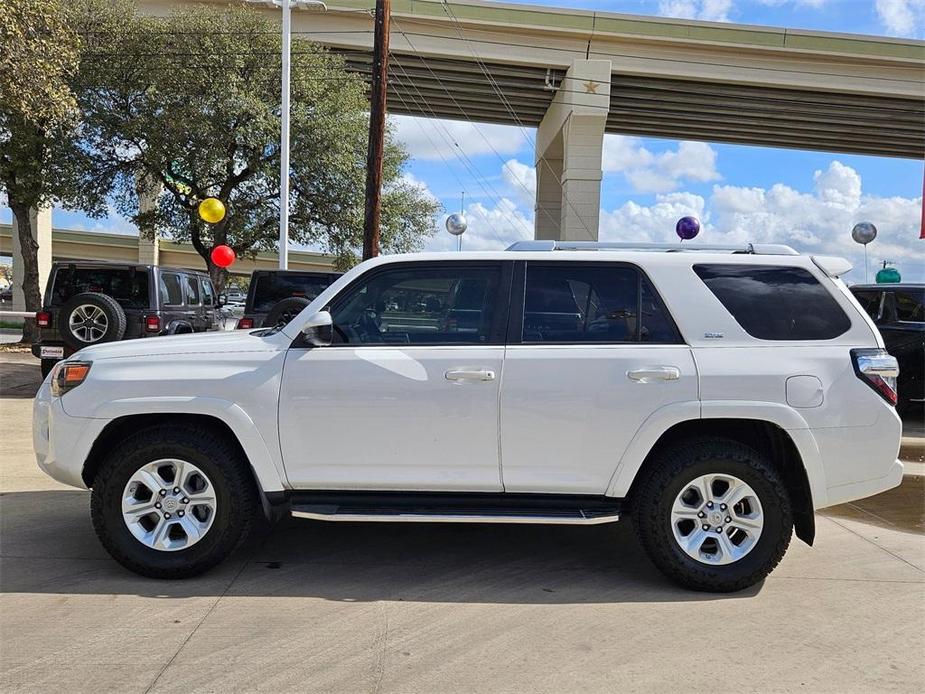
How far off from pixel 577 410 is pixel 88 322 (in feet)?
27.7

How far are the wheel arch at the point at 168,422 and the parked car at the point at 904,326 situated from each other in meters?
9.33

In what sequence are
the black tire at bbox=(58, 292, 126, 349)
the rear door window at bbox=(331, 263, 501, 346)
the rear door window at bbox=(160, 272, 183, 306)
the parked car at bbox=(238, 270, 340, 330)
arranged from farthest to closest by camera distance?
the rear door window at bbox=(160, 272, 183, 306), the parked car at bbox=(238, 270, 340, 330), the black tire at bbox=(58, 292, 126, 349), the rear door window at bbox=(331, 263, 501, 346)

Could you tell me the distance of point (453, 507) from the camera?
4.30m

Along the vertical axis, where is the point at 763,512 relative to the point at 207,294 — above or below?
below

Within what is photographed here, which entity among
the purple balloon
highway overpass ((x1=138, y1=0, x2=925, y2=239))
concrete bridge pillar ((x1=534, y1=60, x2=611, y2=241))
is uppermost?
highway overpass ((x1=138, y1=0, x2=925, y2=239))

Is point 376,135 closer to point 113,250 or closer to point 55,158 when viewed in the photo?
point 55,158

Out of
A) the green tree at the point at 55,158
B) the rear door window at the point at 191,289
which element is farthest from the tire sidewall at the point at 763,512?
the green tree at the point at 55,158

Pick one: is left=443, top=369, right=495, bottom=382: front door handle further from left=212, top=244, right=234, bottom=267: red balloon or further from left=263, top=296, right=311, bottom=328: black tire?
left=212, top=244, right=234, bottom=267: red balloon

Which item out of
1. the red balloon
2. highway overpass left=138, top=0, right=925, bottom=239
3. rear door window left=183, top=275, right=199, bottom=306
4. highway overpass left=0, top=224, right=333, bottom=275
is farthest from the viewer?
highway overpass left=0, top=224, right=333, bottom=275

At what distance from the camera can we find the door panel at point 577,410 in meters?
4.21

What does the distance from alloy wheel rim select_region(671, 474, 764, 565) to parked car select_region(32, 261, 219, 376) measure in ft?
27.2

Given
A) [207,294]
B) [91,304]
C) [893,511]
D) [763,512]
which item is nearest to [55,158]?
[207,294]

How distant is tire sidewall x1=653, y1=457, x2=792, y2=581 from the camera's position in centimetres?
423

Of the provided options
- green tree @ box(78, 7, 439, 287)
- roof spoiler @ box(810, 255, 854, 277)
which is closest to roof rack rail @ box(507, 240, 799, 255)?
roof spoiler @ box(810, 255, 854, 277)
